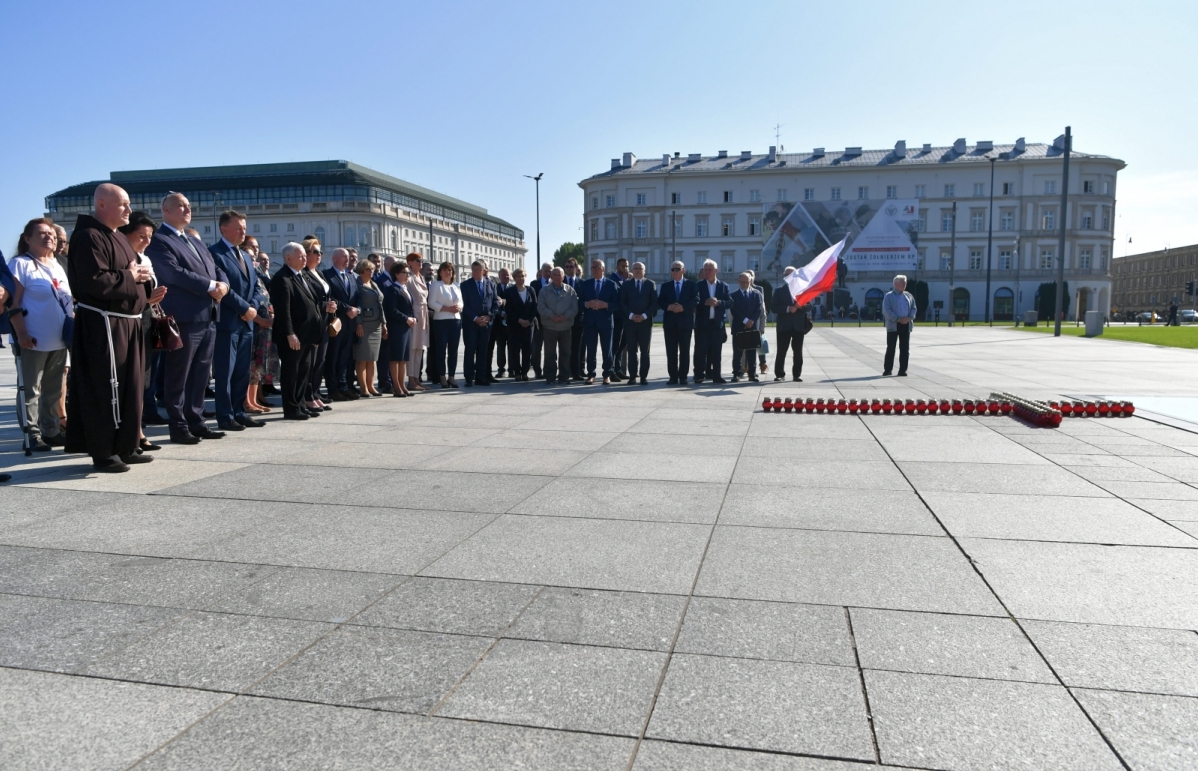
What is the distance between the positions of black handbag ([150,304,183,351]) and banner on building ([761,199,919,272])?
7547cm

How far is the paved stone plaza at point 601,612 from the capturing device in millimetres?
2455

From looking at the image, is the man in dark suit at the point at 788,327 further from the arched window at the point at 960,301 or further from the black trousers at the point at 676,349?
the arched window at the point at 960,301

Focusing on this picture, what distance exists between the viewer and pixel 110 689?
276 cm

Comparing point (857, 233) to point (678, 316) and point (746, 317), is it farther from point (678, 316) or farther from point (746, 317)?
point (678, 316)

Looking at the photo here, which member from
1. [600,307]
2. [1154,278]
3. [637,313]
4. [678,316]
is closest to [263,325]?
[600,307]

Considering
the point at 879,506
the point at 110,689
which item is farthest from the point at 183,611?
the point at 879,506

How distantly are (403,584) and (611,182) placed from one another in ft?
327

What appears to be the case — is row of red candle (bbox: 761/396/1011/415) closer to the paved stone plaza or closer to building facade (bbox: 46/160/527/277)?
the paved stone plaza

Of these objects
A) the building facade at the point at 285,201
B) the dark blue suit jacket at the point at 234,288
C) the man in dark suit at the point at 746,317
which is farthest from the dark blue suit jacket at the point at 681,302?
the building facade at the point at 285,201

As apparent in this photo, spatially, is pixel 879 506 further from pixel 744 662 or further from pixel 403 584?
pixel 403 584

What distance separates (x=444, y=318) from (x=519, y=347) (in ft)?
7.25

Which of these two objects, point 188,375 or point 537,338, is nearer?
point 188,375

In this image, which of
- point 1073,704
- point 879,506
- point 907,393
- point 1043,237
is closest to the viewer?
point 1073,704

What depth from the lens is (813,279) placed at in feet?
49.4
